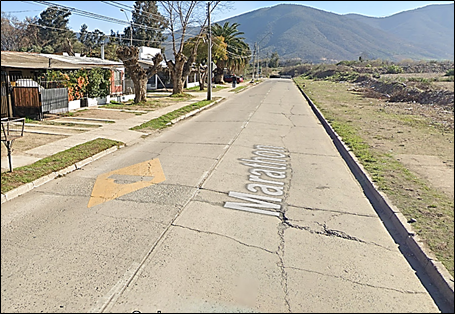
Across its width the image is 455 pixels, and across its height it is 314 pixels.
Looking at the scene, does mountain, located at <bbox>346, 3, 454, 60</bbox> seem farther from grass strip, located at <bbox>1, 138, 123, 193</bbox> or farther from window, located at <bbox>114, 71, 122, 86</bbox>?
window, located at <bbox>114, 71, 122, 86</bbox>

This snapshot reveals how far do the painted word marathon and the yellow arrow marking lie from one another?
72.8 inches

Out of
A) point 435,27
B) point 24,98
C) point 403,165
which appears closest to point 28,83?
point 24,98

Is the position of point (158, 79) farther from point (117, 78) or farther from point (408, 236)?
point (408, 236)

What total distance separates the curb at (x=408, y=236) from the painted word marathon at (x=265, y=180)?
1739 mm

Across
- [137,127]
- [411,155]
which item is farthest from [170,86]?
[411,155]

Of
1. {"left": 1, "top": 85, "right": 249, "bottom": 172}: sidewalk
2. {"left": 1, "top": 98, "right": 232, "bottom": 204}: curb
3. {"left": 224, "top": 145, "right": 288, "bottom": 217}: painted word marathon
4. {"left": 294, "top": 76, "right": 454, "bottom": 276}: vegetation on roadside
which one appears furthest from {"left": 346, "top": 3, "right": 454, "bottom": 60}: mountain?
{"left": 1, "top": 85, "right": 249, "bottom": 172}: sidewalk

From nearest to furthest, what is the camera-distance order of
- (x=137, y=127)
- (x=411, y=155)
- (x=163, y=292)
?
1. (x=163, y=292)
2. (x=411, y=155)
3. (x=137, y=127)

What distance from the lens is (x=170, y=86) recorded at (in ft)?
137

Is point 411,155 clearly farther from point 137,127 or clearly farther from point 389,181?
point 137,127

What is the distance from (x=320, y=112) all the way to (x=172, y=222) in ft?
57.2

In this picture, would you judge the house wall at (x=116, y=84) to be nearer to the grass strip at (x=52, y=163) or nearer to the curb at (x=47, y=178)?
the grass strip at (x=52, y=163)

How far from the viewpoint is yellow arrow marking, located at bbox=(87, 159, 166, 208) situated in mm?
7410

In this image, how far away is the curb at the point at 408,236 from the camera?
4.61 metres

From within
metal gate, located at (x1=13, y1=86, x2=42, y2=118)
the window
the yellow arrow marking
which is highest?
the window
